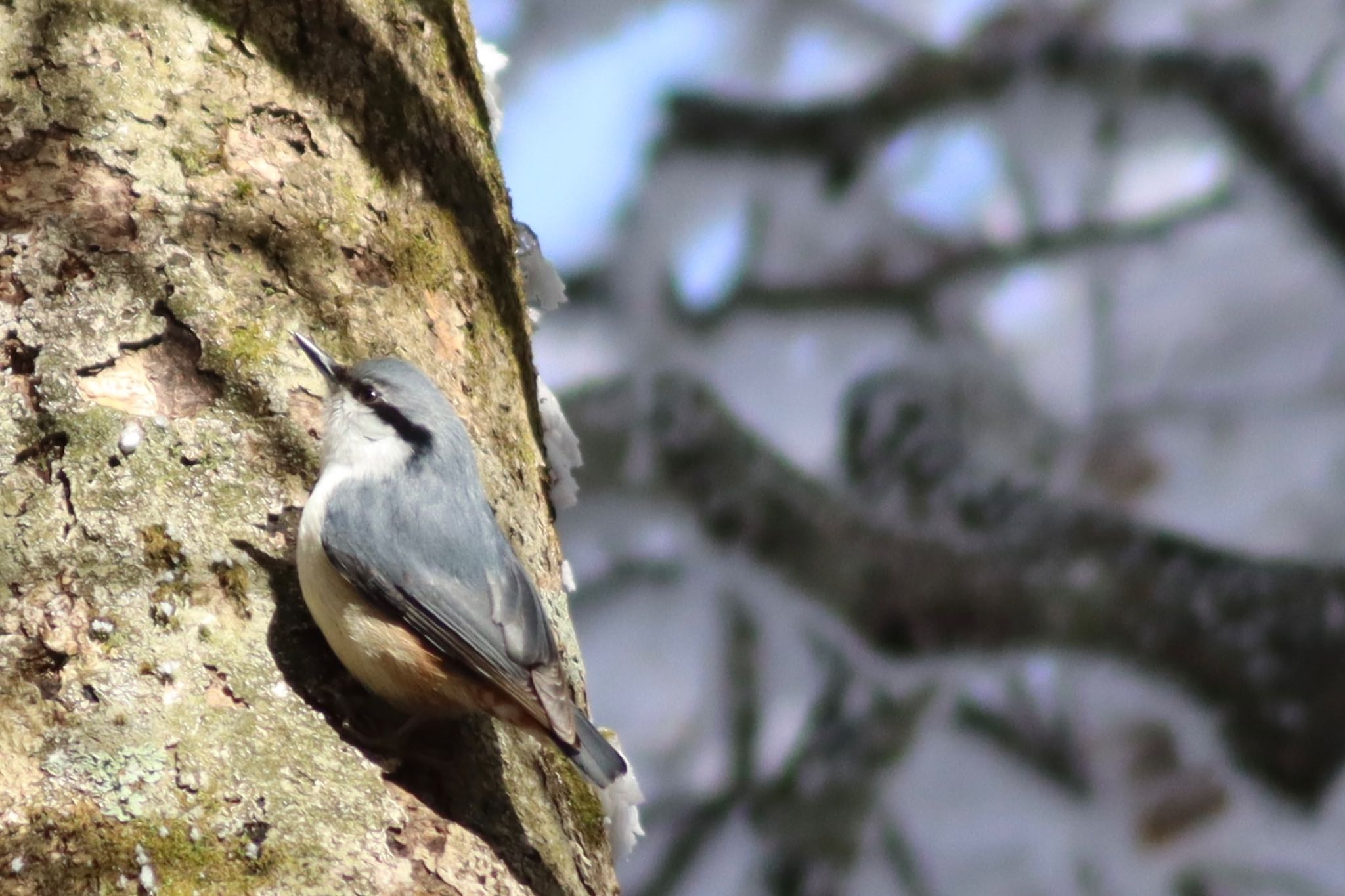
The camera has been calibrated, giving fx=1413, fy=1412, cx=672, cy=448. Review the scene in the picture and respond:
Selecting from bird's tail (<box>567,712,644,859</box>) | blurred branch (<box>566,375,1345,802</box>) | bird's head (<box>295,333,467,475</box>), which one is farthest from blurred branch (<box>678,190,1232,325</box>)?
bird's tail (<box>567,712,644,859</box>)

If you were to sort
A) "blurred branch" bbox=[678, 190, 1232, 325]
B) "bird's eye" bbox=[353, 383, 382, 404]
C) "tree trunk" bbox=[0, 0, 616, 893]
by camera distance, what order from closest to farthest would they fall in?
"tree trunk" bbox=[0, 0, 616, 893], "bird's eye" bbox=[353, 383, 382, 404], "blurred branch" bbox=[678, 190, 1232, 325]

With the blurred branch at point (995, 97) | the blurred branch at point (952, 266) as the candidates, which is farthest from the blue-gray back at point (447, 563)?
the blurred branch at point (995, 97)

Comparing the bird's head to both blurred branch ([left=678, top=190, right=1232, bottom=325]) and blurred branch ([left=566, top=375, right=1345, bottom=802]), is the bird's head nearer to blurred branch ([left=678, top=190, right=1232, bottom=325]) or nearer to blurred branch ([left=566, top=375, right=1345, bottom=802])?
blurred branch ([left=566, top=375, right=1345, bottom=802])

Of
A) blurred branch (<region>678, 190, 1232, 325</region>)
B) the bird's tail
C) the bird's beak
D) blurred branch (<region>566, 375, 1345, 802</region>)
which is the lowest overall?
the bird's tail

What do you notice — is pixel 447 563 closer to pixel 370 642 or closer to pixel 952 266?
pixel 370 642

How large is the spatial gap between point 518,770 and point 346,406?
498 mm

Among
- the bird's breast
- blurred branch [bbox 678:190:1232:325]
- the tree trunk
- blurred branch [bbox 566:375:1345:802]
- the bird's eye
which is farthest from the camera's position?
blurred branch [bbox 678:190:1232:325]

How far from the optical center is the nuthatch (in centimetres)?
166

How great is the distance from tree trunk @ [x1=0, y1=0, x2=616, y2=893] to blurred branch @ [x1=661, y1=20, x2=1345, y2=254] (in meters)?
4.06

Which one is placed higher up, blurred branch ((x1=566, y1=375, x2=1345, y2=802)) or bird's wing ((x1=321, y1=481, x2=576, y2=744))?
blurred branch ((x1=566, y1=375, x2=1345, y2=802))

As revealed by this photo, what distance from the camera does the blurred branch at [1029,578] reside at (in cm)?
508

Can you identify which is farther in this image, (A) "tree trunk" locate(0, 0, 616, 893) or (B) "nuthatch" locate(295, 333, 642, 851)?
(B) "nuthatch" locate(295, 333, 642, 851)

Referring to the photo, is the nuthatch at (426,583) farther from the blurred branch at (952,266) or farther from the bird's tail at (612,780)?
the blurred branch at (952,266)

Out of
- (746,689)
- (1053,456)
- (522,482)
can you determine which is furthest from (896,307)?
(522,482)
